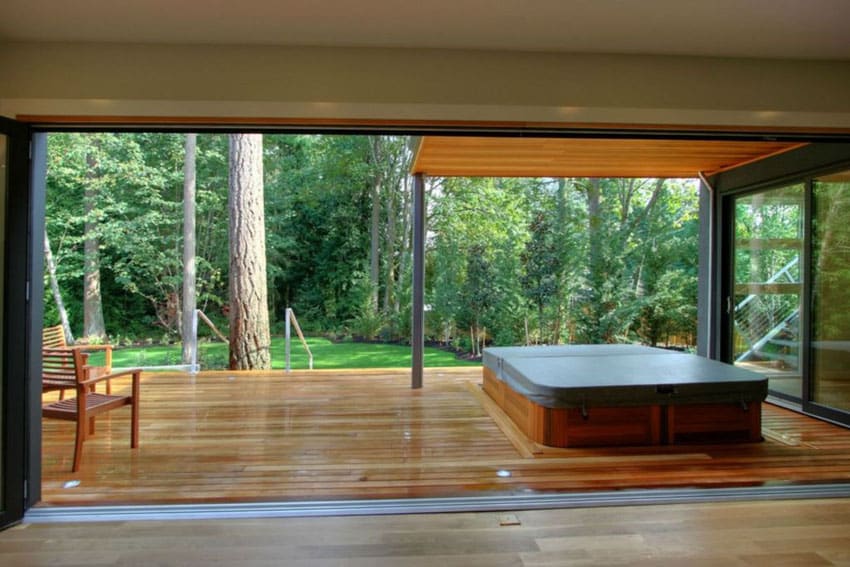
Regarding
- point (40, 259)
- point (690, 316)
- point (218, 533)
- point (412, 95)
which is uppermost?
point (412, 95)

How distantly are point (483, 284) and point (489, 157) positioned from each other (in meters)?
4.65

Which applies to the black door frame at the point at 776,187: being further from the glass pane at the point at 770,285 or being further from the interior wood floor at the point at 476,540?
the interior wood floor at the point at 476,540

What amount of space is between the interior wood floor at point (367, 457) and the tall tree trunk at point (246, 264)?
2.28m

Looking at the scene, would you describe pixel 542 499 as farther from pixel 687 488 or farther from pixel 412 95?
pixel 412 95

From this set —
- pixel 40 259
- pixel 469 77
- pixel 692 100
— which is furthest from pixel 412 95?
pixel 40 259

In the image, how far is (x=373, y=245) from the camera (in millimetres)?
11641

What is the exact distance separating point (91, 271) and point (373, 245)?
5519mm

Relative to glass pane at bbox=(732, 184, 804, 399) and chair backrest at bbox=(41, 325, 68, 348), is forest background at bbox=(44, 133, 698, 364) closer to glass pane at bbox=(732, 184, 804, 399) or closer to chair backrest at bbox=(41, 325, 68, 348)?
glass pane at bbox=(732, 184, 804, 399)

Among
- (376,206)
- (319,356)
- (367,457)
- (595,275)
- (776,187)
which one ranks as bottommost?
(319,356)

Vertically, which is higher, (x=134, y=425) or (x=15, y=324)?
(x=15, y=324)

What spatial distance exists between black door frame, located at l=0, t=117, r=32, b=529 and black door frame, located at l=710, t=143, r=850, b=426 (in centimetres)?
540

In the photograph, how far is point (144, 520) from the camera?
8.18ft

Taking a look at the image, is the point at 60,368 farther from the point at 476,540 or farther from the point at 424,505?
the point at 476,540

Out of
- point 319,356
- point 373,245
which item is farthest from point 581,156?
point 373,245
